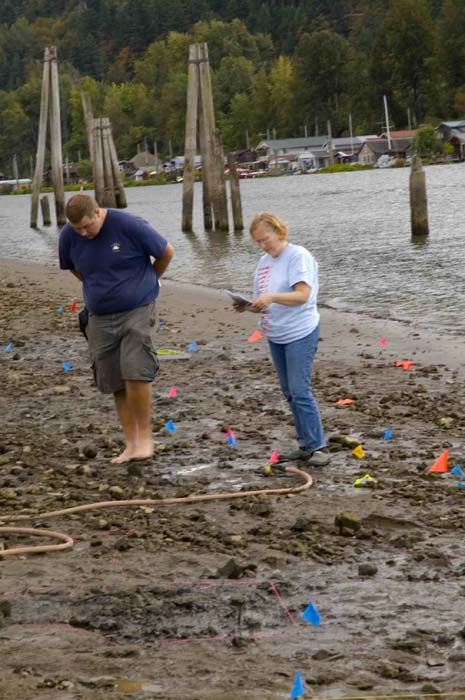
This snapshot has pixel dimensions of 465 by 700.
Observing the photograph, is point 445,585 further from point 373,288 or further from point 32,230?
point 32,230

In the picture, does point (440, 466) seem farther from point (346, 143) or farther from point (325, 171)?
point (346, 143)

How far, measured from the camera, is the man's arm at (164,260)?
820 centimetres

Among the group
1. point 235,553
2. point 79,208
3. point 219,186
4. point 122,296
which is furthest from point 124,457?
point 219,186

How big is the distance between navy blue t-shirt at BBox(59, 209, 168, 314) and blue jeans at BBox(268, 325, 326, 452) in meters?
0.92

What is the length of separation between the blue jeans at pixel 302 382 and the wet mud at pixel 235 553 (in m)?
0.27

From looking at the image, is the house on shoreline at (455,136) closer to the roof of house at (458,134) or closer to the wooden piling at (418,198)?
the roof of house at (458,134)

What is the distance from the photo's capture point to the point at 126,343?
8.30m

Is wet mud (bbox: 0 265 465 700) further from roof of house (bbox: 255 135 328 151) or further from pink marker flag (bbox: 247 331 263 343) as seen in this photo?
roof of house (bbox: 255 135 328 151)

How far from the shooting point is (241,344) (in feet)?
47.1

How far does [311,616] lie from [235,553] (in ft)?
3.39

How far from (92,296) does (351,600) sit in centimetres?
339

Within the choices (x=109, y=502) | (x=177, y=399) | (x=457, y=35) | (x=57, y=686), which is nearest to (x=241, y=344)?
(x=177, y=399)

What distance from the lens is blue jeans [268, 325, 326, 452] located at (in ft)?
26.6

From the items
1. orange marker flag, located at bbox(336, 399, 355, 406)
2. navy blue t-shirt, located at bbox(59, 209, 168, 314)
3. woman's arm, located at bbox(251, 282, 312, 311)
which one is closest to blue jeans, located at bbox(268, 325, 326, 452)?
woman's arm, located at bbox(251, 282, 312, 311)
